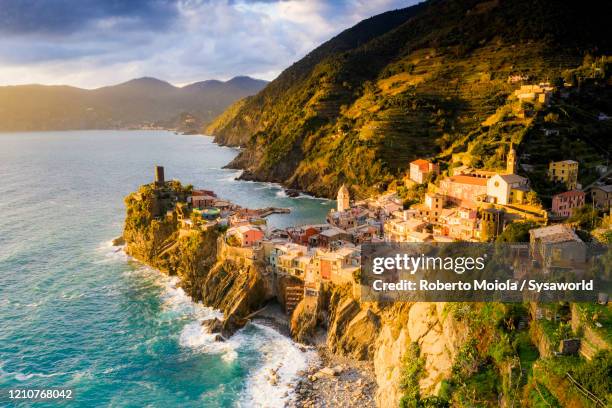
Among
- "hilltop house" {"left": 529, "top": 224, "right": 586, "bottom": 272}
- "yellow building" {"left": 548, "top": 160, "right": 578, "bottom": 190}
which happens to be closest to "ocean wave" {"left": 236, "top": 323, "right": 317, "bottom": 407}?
"hilltop house" {"left": 529, "top": 224, "right": 586, "bottom": 272}

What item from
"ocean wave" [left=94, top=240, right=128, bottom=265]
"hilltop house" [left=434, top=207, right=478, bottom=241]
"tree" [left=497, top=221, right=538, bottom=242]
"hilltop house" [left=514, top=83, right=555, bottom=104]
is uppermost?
"hilltop house" [left=514, top=83, right=555, bottom=104]

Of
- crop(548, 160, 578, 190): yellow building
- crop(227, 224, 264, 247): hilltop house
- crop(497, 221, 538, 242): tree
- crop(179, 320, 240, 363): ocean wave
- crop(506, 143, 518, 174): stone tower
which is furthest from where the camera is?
crop(506, 143, 518, 174): stone tower

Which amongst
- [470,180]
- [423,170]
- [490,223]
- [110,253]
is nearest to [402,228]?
[490,223]

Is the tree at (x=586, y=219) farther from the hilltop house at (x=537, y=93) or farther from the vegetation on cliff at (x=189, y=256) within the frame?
the hilltop house at (x=537, y=93)

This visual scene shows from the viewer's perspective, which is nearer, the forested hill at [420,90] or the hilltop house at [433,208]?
the hilltop house at [433,208]

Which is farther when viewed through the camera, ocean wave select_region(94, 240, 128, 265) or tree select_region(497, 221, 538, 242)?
ocean wave select_region(94, 240, 128, 265)

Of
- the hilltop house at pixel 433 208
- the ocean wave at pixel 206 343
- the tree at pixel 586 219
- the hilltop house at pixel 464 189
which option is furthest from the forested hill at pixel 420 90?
the ocean wave at pixel 206 343

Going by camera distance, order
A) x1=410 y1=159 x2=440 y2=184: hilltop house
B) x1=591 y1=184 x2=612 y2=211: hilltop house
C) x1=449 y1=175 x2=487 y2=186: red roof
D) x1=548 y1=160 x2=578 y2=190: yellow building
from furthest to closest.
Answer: x1=410 y1=159 x2=440 y2=184: hilltop house < x1=449 y1=175 x2=487 y2=186: red roof < x1=548 y1=160 x2=578 y2=190: yellow building < x1=591 y1=184 x2=612 y2=211: hilltop house

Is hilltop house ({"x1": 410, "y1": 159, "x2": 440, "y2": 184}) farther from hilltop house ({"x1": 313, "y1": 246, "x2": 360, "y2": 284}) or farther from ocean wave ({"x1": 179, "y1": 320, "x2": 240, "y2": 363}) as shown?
ocean wave ({"x1": 179, "y1": 320, "x2": 240, "y2": 363})
